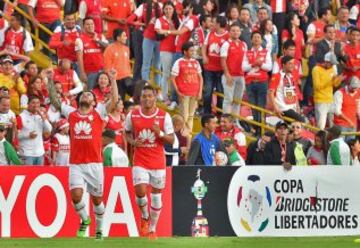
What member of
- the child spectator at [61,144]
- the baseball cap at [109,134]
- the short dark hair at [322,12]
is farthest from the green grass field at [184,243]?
the short dark hair at [322,12]

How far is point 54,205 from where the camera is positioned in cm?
2423

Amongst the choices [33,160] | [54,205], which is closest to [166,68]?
[33,160]

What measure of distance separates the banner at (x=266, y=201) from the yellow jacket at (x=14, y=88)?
377cm

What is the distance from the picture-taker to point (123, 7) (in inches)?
1195

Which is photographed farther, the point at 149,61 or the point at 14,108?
the point at 149,61

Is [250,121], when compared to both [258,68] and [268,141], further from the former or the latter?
[268,141]

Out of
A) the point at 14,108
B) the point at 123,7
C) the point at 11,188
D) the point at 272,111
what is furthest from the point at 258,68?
the point at 11,188

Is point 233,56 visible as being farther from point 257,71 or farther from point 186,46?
point 186,46

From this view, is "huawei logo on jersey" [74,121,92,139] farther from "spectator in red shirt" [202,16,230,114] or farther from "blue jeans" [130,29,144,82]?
"blue jeans" [130,29,144,82]

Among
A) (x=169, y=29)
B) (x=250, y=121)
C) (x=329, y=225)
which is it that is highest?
(x=169, y=29)

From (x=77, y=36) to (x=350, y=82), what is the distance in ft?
17.7

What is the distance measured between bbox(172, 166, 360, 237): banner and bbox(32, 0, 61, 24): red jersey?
667 centimetres

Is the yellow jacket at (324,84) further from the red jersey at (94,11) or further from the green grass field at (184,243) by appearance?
the green grass field at (184,243)

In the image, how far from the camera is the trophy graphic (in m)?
24.7
